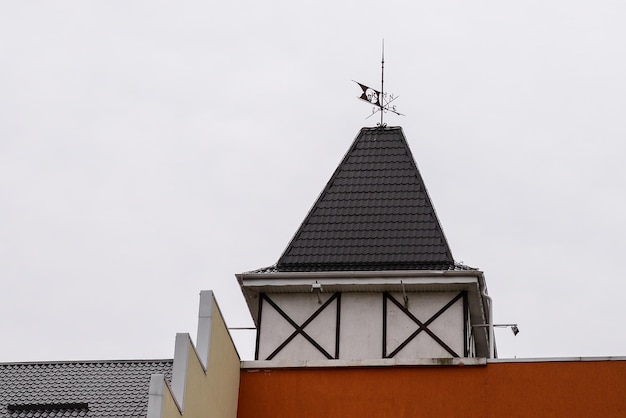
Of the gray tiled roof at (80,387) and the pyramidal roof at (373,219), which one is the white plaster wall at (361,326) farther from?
the gray tiled roof at (80,387)

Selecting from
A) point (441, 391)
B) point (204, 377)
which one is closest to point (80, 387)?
point (204, 377)

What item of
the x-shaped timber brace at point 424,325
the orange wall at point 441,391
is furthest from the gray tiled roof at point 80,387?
→ the x-shaped timber brace at point 424,325

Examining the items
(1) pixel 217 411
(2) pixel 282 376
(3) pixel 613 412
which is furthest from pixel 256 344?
(3) pixel 613 412

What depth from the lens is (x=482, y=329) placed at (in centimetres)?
2570

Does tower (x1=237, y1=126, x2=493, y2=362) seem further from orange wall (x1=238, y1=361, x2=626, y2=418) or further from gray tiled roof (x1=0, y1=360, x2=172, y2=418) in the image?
gray tiled roof (x1=0, y1=360, x2=172, y2=418)

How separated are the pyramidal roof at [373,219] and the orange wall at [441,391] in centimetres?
339

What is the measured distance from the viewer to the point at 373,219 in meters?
26.4

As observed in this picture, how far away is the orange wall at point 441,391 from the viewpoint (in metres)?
21.1

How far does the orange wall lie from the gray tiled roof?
78.5 inches

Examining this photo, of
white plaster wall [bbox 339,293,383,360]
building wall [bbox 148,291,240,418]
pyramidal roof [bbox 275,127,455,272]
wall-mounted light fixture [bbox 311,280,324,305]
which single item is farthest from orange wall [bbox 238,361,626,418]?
pyramidal roof [bbox 275,127,455,272]

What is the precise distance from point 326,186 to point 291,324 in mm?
3692

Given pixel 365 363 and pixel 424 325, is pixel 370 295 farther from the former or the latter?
pixel 365 363

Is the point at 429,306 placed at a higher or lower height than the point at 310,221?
lower

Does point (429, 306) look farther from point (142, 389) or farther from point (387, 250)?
point (142, 389)
